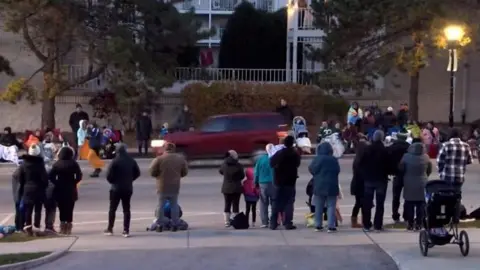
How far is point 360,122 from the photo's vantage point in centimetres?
3422

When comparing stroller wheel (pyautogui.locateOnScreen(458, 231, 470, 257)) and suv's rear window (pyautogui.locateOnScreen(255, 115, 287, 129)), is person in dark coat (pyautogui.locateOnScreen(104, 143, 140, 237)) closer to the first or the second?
stroller wheel (pyautogui.locateOnScreen(458, 231, 470, 257))

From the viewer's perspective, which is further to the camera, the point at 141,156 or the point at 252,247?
the point at 141,156

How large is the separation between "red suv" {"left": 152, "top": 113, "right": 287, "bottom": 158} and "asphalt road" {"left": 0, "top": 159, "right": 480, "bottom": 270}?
6032mm

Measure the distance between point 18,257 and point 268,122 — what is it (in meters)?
16.2

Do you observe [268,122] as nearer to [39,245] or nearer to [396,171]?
[396,171]

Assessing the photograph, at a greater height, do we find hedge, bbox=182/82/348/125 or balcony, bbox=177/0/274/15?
balcony, bbox=177/0/274/15

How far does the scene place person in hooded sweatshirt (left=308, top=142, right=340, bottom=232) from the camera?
16109 mm

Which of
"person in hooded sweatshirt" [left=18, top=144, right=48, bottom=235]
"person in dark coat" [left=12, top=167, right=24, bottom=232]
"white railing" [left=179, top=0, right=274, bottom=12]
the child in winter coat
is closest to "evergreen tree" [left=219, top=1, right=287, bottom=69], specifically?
"white railing" [left=179, top=0, right=274, bottom=12]

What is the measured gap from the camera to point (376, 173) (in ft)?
53.0

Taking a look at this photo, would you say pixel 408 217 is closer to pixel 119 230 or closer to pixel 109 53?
pixel 119 230

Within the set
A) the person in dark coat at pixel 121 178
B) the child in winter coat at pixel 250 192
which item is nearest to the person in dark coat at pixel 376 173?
the child in winter coat at pixel 250 192

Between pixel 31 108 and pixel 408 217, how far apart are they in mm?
26597

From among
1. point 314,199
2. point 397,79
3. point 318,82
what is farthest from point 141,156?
point 314,199

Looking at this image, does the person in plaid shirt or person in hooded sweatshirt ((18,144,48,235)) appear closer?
the person in plaid shirt
